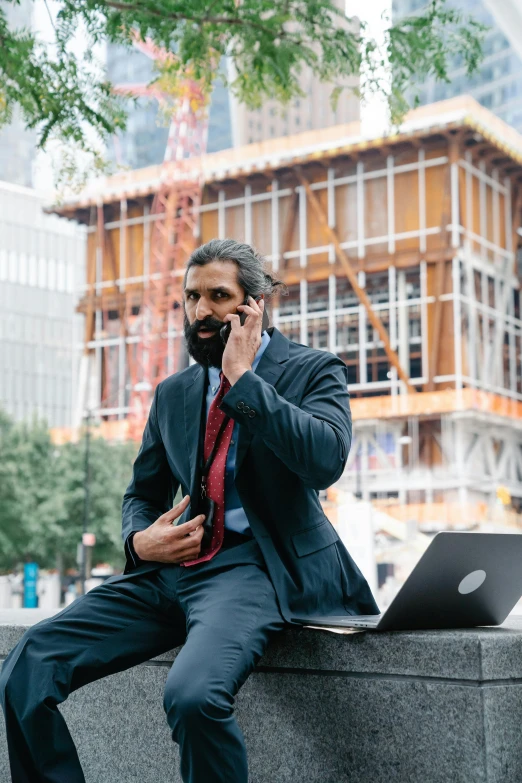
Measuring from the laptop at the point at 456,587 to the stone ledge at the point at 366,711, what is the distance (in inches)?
2.1

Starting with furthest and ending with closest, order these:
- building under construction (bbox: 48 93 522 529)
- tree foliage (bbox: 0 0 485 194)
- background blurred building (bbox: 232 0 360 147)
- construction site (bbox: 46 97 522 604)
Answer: background blurred building (bbox: 232 0 360 147) → building under construction (bbox: 48 93 522 529) → construction site (bbox: 46 97 522 604) → tree foliage (bbox: 0 0 485 194)

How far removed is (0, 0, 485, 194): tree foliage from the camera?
594cm

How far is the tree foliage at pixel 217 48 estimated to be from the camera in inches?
234

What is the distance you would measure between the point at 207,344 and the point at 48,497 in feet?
112

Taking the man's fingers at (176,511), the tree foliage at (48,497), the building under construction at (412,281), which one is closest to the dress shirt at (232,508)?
the man's fingers at (176,511)

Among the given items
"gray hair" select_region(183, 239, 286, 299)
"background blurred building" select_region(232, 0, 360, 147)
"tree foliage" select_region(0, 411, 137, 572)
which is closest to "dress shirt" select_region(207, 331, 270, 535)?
"gray hair" select_region(183, 239, 286, 299)

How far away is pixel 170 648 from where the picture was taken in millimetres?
2693

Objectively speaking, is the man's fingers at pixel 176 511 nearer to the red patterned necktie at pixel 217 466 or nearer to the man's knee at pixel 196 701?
the red patterned necktie at pixel 217 466

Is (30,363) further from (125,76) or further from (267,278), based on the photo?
(267,278)

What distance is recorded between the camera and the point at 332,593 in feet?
8.63

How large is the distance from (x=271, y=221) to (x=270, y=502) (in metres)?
44.6

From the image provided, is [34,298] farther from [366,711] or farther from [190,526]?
[366,711]

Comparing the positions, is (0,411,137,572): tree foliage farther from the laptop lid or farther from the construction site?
the laptop lid

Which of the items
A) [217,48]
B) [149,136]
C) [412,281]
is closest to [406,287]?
[412,281]
